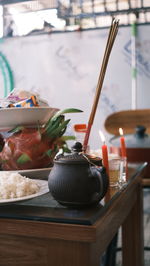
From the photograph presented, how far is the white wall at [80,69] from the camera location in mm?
3369

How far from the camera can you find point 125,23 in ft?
11.2

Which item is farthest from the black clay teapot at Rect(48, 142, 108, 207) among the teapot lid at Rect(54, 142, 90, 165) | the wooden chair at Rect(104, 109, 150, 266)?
the wooden chair at Rect(104, 109, 150, 266)

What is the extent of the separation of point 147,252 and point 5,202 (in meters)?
1.89

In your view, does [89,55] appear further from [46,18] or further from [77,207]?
[77,207]

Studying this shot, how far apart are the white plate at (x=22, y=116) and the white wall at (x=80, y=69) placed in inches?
89.5

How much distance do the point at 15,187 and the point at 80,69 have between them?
2.83m

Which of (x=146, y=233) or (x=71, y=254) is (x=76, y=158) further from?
(x=146, y=233)

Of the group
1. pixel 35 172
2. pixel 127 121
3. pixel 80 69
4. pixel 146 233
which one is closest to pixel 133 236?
pixel 35 172

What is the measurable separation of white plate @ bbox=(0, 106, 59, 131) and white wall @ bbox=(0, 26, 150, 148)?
2.27 meters

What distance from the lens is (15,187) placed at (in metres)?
0.81

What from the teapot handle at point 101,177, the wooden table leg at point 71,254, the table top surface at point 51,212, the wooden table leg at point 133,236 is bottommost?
the wooden table leg at point 133,236

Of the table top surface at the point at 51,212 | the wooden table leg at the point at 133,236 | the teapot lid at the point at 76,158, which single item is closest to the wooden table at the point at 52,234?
the table top surface at the point at 51,212

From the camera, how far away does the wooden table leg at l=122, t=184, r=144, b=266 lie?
4.92ft

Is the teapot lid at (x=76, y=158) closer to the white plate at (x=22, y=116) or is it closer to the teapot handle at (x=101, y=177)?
the teapot handle at (x=101, y=177)
